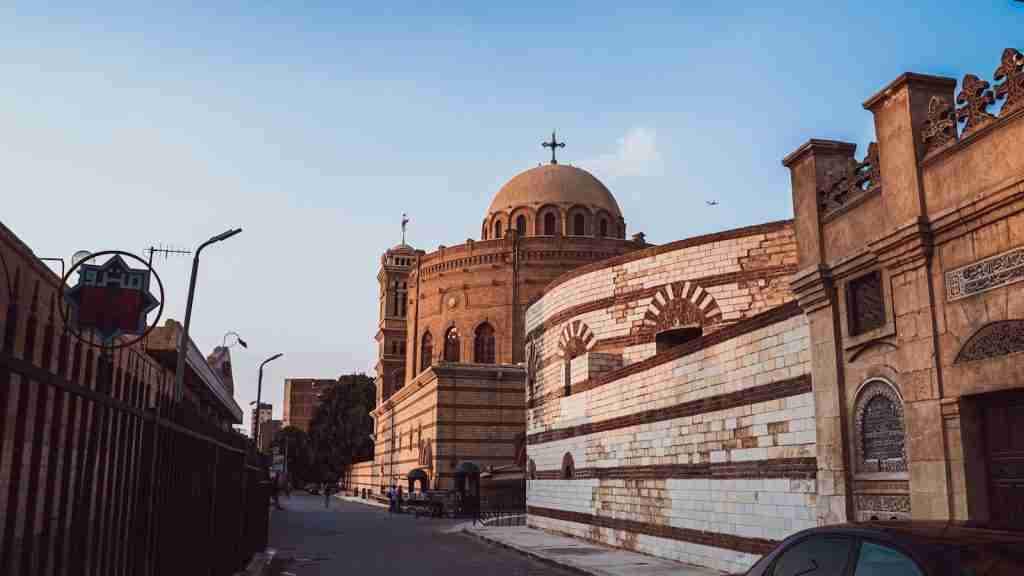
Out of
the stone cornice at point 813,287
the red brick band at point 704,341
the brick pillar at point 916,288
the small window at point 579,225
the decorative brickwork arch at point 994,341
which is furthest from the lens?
the small window at point 579,225

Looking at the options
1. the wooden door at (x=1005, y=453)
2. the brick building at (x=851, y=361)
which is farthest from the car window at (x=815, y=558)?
the wooden door at (x=1005, y=453)

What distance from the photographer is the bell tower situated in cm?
6006

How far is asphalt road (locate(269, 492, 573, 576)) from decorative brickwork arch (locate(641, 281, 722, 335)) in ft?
20.3

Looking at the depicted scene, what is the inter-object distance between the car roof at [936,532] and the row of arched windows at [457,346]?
3986 centimetres

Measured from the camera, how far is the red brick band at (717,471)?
11.5m

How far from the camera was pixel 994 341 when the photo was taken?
24.9 ft

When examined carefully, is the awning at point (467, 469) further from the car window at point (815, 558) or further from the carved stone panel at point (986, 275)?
the car window at point (815, 558)

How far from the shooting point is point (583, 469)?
66.3 feet

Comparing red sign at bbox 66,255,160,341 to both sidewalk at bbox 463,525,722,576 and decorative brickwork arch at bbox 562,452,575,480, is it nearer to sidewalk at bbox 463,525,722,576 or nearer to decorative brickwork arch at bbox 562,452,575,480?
sidewalk at bbox 463,525,722,576

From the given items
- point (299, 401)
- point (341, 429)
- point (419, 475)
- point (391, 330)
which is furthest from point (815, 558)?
point (299, 401)

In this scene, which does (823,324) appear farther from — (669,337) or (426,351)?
(426,351)

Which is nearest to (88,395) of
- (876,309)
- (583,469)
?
(876,309)

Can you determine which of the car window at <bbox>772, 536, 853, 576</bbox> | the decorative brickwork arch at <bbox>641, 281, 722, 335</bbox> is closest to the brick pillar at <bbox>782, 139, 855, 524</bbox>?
the car window at <bbox>772, 536, 853, 576</bbox>

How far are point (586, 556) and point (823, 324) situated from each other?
8.12 metres
